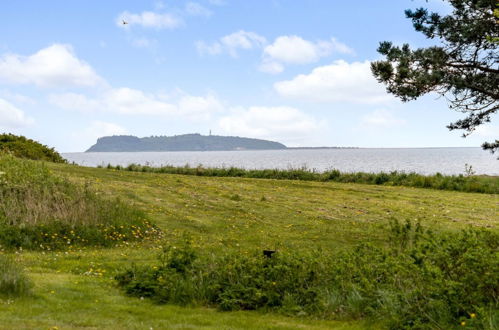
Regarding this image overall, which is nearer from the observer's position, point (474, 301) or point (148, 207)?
point (474, 301)

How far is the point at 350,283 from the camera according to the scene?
8.00m

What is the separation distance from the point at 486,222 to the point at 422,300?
13649 millimetres

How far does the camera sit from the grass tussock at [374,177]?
30.2 m

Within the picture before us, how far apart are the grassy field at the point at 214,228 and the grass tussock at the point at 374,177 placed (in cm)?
217

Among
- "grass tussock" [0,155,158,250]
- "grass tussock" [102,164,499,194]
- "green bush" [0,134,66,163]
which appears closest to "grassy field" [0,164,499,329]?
"grass tussock" [0,155,158,250]

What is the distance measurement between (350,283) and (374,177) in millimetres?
25627

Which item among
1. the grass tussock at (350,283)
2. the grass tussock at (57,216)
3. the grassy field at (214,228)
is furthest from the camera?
the grass tussock at (57,216)

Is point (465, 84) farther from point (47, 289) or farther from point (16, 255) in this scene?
point (16, 255)

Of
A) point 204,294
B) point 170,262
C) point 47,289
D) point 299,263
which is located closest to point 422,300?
point 299,263

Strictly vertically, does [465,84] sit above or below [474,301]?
above

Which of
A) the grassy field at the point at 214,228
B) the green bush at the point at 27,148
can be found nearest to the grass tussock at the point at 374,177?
the grassy field at the point at 214,228

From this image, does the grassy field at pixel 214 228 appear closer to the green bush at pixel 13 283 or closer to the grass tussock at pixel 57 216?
the green bush at pixel 13 283

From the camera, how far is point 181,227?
54.3ft

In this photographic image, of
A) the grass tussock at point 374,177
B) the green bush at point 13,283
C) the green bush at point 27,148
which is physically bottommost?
the green bush at point 13,283
